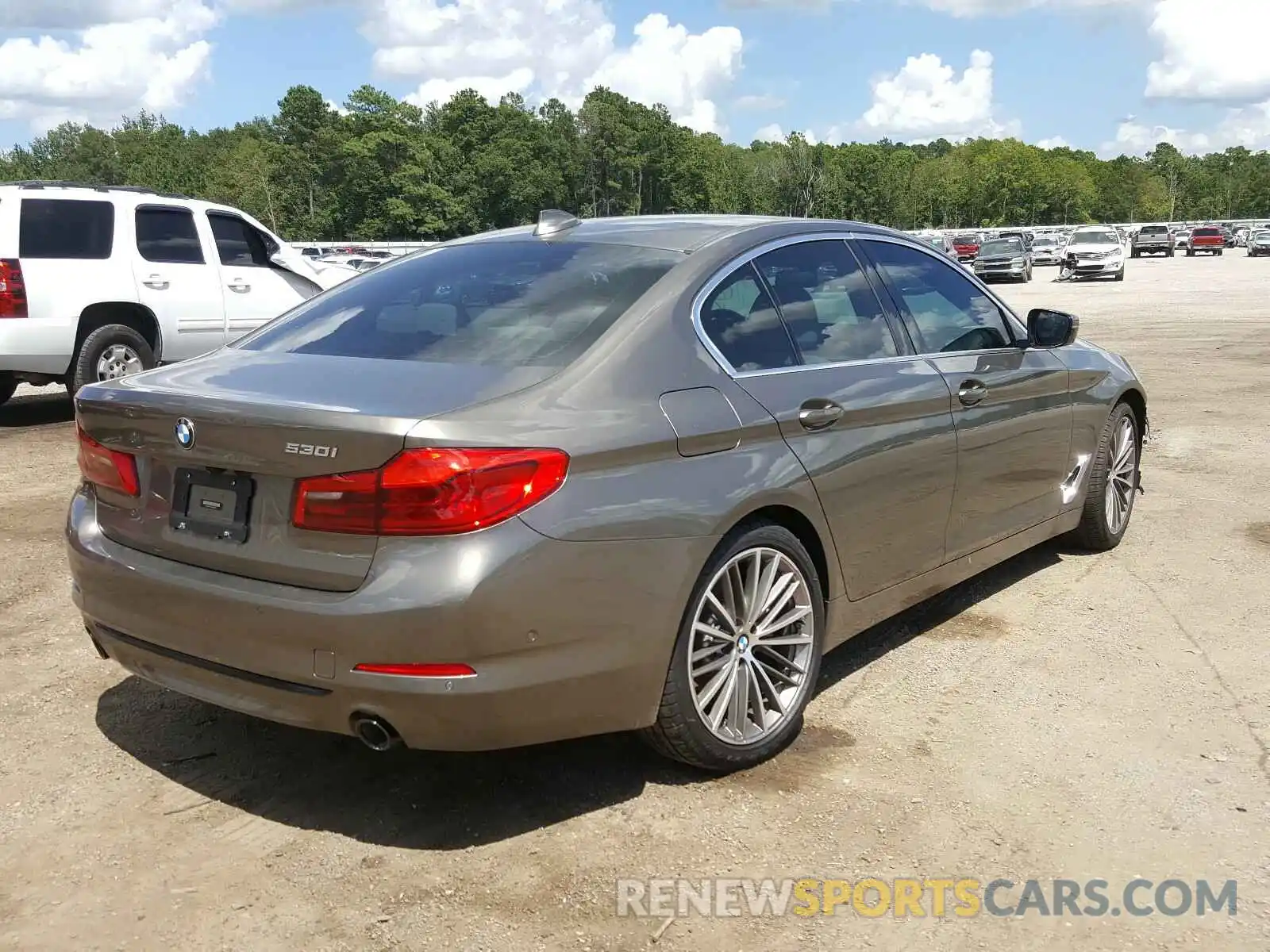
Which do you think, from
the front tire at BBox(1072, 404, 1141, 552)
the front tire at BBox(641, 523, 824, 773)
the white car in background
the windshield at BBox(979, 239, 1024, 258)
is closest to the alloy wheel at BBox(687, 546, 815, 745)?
the front tire at BBox(641, 523, 824, 773)

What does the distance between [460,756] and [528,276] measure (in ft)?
4.94

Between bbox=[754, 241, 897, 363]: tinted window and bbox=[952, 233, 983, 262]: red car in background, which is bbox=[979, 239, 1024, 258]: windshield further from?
bbox=[754, 241, 897, 363]: tinted window

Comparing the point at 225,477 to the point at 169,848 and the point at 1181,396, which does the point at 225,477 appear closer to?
the point at 169,848

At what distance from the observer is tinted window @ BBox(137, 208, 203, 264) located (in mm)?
10398

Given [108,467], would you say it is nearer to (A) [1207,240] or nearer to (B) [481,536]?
(B) [481,536]

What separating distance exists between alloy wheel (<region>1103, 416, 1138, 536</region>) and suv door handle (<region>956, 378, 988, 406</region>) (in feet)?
4.87

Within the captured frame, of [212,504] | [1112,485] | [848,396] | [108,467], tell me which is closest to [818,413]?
[848,396]

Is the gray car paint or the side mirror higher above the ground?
the side mirror

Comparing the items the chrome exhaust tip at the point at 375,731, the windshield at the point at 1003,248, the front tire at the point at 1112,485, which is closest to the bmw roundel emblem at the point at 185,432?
the chrome exhaust tip at the point at 375,731

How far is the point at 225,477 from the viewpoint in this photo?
3.11m

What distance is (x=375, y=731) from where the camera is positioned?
2984 millimetres

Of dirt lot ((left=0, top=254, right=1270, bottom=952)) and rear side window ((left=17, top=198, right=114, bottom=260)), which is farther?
rear side window ((left=17, top=198, right=114, bottom=260))

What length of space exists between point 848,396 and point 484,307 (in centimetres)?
121

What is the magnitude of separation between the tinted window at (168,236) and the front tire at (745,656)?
842cm
